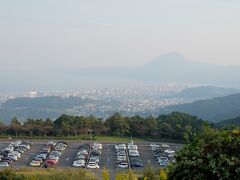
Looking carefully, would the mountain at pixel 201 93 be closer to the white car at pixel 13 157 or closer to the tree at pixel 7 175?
the white car at pixel 13 157

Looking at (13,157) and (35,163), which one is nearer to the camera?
(35,163)

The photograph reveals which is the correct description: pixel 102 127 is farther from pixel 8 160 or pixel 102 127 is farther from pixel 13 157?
pixel 8 160

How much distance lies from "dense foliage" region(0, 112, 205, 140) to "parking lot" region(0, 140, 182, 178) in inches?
70.1

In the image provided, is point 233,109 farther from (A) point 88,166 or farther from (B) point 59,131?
(A) point 88,166

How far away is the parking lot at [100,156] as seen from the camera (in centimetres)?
2513

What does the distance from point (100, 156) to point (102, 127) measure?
729 centimetres

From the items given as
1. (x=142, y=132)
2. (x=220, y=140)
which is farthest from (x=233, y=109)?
(x=220, y=140)

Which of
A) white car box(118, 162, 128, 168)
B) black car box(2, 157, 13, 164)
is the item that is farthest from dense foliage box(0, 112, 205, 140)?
white car box(118, 162, 128, 168)

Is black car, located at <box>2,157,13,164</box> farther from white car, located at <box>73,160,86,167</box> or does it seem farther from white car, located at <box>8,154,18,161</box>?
white car, located at <box>73,160,86,167</box>

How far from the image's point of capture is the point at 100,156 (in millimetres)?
27297

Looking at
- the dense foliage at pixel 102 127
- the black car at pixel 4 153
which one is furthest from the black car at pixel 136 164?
the dense foliage at pixel 102 127

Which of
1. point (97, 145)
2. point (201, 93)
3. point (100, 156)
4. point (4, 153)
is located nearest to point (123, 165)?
point (100, 156)

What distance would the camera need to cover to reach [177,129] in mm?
33250

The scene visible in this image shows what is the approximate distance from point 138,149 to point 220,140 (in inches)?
990
